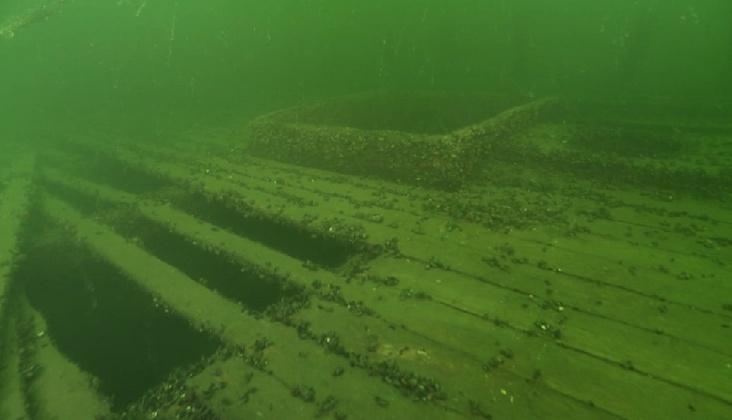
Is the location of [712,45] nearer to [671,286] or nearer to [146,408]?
[671,286]

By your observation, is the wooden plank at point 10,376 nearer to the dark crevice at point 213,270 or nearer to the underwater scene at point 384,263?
the underwater scene at point 384,263

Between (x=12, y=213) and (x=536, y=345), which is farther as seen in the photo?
(x=12, y=213)

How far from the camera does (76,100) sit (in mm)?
28125

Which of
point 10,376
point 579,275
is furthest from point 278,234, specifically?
point 579,275

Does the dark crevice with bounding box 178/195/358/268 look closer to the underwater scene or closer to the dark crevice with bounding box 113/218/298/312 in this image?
the underwater scene

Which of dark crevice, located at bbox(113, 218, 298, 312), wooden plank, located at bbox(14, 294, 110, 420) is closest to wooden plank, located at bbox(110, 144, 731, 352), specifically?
dark crevice, located at bbox(113, 218, 298, 312)

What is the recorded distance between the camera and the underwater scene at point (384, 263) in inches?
167

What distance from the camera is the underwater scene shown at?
425 centimetres

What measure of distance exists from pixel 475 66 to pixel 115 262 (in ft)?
83.5

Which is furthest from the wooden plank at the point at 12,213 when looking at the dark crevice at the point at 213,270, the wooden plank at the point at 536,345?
the wooden plank at the point at 536,345

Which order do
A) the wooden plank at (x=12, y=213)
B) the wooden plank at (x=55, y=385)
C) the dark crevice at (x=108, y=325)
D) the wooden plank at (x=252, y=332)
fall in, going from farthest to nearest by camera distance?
the wooden plank at (x=12, y=213) < the dark crevice at (x=108, y=325) < the wooden plank at (x=55, y=385) < the wooden plank at (x=252, y=332)

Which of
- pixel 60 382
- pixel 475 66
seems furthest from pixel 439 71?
pixel 60 382

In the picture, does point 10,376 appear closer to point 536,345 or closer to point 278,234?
point 278,234

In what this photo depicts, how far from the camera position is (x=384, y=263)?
6.60m
